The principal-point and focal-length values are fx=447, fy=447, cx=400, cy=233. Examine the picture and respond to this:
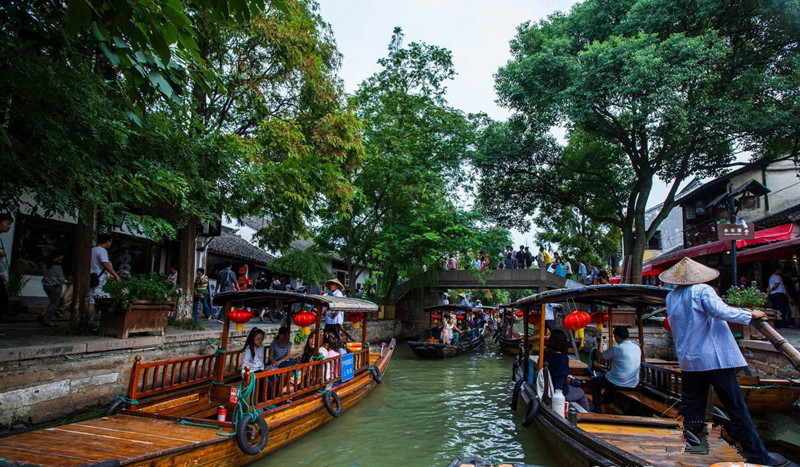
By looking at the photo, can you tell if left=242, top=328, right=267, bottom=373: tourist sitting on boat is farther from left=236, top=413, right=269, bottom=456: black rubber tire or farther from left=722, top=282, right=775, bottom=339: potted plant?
left=722, top=282, right=775, bottom=339: potted plant

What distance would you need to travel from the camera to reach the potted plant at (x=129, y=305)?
7.12 metres

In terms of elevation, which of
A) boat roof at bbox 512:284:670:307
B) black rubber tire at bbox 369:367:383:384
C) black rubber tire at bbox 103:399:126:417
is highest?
boat roof at bbox 512:284:670:307

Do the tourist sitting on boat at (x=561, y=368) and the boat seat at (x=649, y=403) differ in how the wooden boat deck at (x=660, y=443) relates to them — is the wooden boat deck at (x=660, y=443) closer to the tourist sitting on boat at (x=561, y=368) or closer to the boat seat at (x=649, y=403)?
the boat seat at (x=649, y=403)

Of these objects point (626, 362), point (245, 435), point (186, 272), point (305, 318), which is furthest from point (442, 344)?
point (245, 435)

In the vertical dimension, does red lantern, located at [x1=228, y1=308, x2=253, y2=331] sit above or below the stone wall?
above

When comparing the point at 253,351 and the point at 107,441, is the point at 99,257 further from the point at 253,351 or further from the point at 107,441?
the point at 107,441

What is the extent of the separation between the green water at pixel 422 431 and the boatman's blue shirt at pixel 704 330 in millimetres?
2647

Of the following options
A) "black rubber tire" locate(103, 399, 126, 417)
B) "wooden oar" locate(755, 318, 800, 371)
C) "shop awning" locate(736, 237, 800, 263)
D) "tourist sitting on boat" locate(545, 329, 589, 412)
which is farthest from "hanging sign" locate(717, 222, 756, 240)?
"black rubber tire" locate(103, 399, 126, 417)

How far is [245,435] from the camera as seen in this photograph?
476 cm

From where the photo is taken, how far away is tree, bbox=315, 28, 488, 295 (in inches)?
650

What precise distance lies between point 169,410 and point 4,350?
204 cm

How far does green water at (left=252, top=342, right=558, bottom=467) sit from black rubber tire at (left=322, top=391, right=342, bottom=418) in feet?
0.92

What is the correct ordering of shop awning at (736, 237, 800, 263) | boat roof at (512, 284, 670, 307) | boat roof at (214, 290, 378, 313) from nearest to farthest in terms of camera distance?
boat roof at (512, 284, 670, 307)
boat roof at (214, 290, 378, 313)
shop awning at (736, 237, 800, 263)

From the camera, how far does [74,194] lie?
455 centimetres
